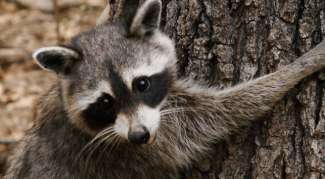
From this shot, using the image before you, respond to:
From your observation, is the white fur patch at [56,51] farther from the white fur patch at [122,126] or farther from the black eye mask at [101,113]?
the white fur patch at [122,126]

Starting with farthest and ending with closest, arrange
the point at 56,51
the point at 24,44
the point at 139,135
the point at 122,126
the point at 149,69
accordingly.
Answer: the point at 24,44
the point at 149,69
the point at 56,51
the point at 122,126
the point at 139,135

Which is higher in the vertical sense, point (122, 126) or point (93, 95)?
point (93, 95)

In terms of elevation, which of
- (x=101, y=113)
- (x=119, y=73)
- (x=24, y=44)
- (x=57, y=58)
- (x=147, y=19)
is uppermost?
(x=24, y=44)

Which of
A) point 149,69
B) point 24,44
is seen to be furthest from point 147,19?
point 24,44

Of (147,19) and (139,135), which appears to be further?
(147,19)

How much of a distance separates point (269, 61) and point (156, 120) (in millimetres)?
799

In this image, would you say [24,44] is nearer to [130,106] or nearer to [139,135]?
[130,106]

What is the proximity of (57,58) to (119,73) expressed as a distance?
16.7 inches

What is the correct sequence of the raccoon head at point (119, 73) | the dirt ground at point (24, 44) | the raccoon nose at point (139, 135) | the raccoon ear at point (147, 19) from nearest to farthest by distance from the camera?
the raccoon nose at point (139, 135)
the raccoon head at point (119, 73)
the raccoon ear at point (147, 19)
the dirt ground at point (24, 44)

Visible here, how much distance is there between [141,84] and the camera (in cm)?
363

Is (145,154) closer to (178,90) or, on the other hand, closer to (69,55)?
(178,90)

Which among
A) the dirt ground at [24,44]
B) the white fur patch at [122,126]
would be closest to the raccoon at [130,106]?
the white fur patch at [122,126]

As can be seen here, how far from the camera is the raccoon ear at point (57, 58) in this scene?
361cm

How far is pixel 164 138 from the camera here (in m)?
4.02
